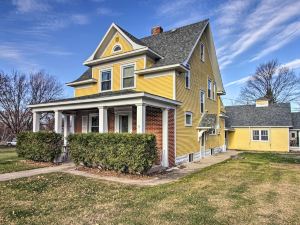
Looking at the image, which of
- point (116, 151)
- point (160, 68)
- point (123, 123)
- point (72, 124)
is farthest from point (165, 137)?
point (72, 124)

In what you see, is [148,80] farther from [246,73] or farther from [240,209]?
[246,73]

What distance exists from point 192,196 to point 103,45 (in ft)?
41.2

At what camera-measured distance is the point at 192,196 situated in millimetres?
6652

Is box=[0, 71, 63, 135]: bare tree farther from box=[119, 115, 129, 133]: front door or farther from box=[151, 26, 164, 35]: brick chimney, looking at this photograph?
box=[119, 115, 129, 133]: front door

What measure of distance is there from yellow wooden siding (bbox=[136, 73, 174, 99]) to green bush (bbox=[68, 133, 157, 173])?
444 cm

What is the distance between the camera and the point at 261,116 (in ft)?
85.6

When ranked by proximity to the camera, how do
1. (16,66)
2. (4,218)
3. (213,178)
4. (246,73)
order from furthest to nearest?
1. (246,73)
2. (16,66)
3. (213,178)
4. (4,218)

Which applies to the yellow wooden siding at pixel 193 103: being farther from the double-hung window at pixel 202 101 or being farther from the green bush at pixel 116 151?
the green bush at pixel 116 151

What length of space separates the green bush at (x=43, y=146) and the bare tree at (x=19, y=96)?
72.0 feet

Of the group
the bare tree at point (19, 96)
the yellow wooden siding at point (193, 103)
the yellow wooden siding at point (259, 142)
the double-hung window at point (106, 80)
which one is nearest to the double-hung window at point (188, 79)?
the yellow wooden siding at point (193, 103)

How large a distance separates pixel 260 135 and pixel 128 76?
676 inches

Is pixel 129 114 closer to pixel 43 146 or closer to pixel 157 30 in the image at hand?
pixel 43 146

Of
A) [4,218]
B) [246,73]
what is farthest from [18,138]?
[246,73]

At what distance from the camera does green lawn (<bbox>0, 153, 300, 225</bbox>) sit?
16.3ft
